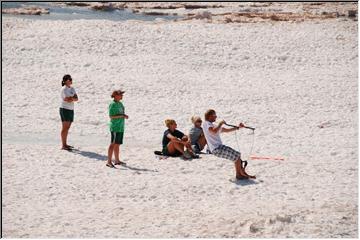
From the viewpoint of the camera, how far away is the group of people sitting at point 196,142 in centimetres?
1058

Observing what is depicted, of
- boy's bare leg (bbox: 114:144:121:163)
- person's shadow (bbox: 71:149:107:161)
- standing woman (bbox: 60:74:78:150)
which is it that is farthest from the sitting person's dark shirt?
standing woman (bbox: 60:74:78:150)

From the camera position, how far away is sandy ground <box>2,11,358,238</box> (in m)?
9.07

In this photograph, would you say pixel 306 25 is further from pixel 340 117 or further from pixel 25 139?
pixel 25 139

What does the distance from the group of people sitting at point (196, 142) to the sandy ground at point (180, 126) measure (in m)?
0.30

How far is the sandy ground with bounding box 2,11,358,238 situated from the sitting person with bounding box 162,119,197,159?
→ 1.08 ft

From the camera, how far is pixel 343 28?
2483 cm

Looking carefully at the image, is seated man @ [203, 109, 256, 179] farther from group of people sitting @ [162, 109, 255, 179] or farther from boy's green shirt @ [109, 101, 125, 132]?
boy's green shirt @ [109, 101, 125, 132]

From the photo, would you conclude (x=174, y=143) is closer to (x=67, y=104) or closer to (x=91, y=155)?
(x=91, y=155)

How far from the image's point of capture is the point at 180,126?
14.8 m

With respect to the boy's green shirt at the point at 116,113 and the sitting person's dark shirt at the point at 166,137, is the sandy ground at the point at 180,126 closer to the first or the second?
the sitting person's dark shirt at the point at 166,137

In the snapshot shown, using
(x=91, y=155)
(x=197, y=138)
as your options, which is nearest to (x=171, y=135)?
(x=197, y=138)

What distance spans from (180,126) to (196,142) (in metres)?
2.39

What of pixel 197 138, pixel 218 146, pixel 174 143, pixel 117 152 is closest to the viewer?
pixel 218 146

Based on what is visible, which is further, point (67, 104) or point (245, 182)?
point (67, 104)
